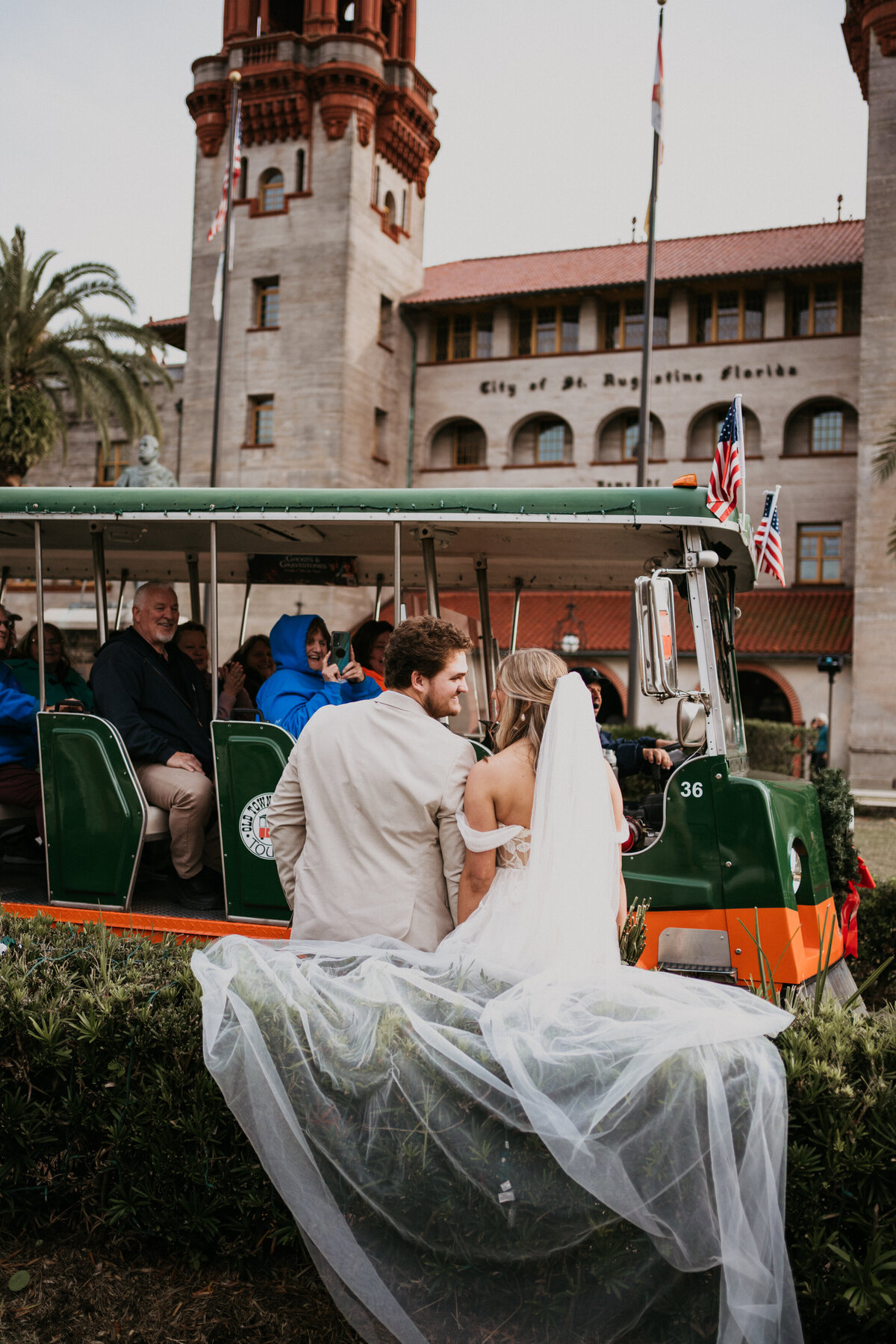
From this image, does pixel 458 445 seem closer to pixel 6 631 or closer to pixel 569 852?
pixel 6 631

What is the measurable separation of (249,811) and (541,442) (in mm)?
32919

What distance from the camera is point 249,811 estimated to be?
6.21 m

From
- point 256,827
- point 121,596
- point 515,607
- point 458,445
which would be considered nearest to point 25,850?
point 256,827

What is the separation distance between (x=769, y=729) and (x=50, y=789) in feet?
64.7

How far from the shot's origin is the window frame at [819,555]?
34.1 m

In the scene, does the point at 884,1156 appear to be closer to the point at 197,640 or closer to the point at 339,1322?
the point at 339,1322

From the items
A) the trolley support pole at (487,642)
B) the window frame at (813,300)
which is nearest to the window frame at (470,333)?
the window frame at (813,300)

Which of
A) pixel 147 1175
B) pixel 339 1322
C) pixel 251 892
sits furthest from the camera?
pixel 251 892

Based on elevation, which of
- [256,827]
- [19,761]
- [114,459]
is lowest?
[256,827]

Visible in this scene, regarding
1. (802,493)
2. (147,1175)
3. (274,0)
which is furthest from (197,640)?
(274,0)

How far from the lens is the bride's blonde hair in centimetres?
A: 394

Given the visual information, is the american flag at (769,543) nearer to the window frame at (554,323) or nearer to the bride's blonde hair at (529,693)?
the bride's blonde hair at (529,693)

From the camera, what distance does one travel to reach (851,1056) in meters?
3.25

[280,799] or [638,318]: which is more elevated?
[638,318]
